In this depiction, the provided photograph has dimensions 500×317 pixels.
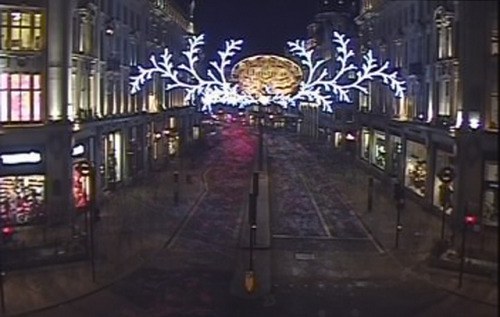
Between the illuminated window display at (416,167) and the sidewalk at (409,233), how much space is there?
0.59 meters

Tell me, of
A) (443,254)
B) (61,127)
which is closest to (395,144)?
(61,127)

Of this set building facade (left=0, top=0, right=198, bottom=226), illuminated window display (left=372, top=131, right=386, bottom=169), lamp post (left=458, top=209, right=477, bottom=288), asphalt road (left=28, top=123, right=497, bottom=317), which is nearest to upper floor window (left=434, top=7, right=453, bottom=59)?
lamp post (left=458, top=209, right=477, bottom=288)

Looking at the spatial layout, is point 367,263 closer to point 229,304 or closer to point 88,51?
point 229,304

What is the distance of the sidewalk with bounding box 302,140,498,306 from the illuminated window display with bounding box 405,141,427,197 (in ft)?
1.93

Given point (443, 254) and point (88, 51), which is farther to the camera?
point (88, 51)

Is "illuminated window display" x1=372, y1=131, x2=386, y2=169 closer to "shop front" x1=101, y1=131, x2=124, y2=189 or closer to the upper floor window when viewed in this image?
"shop front" x1=101, y1=131, x2=124, y2=189

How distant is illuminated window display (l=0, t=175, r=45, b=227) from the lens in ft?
72.8

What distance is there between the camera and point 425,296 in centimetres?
1495

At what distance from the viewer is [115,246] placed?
65.3 feet

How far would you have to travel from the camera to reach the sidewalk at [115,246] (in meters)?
15.2

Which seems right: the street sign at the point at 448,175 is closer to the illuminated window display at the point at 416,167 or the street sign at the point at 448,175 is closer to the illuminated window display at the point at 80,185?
the illuminated window display at the point at 416,167

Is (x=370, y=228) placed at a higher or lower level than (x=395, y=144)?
lower

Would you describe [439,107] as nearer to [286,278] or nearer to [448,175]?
[286,278]

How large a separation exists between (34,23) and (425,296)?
15.5 meters
